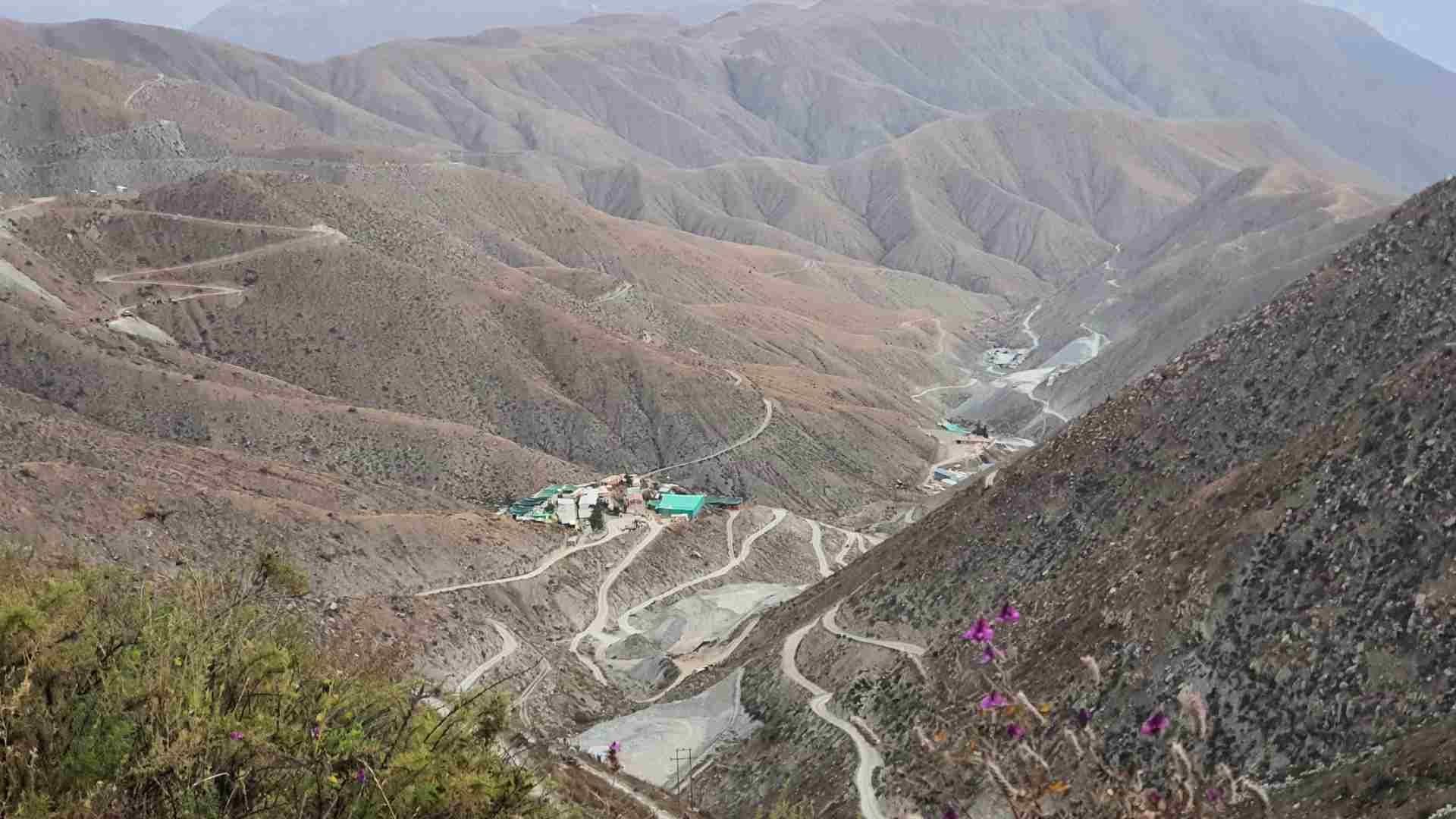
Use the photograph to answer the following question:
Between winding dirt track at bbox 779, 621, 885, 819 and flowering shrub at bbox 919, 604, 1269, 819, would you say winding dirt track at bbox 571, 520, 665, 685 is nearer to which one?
winding dirt track at bbox 779, 621, 885, 819

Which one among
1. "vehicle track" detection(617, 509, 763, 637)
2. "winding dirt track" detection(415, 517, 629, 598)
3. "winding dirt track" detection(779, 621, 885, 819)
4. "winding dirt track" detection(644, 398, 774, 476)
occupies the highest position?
"winding dirt track" detection(779, 621, 885, 819)

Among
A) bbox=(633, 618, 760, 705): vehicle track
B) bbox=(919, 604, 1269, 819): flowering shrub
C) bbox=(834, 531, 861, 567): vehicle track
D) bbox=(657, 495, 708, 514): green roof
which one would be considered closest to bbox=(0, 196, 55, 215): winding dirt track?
bbox=(657, 495, 708, 514): green roof

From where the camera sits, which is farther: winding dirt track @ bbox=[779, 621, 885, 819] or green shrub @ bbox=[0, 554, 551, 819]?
winding dirt track @ bbox=[779, 621, 885, 819]

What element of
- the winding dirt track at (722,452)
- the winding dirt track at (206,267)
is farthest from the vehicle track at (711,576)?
the winding dirt track at (206,267)

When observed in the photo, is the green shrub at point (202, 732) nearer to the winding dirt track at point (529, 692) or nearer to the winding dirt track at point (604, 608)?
the winding dirt track at point (529, 692)

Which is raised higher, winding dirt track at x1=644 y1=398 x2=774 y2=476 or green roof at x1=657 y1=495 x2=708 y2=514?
green roof at x1=657 y1=495 x2=708 y2=514

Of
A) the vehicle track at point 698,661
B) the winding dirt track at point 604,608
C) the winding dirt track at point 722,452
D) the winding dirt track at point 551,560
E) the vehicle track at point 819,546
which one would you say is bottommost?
the winding dirt track at point 722,452

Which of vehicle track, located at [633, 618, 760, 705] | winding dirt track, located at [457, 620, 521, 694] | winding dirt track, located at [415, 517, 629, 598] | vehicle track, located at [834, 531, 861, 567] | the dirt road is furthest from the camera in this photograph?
the dirt road
